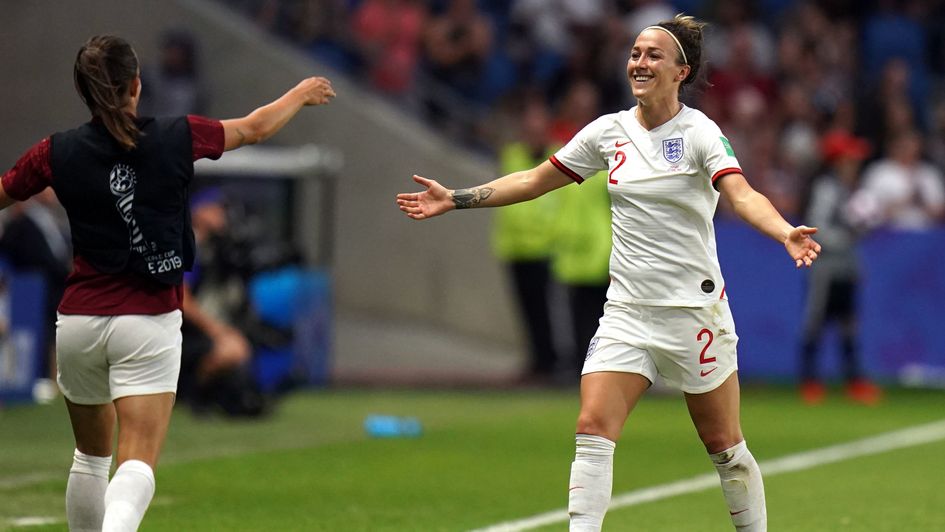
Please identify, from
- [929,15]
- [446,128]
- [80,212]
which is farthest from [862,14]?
[80,212]

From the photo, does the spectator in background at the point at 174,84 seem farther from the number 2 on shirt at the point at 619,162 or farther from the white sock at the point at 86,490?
the number 2 on shirt at the point at 619,162

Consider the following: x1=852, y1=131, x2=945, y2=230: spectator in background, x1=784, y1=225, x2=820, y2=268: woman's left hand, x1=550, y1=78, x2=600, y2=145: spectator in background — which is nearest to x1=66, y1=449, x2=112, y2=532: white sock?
x1=784, y1=225, x2=820, y2=268: woman's left hand

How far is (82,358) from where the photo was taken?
6.49 metres

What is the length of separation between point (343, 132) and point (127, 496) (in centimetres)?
1478

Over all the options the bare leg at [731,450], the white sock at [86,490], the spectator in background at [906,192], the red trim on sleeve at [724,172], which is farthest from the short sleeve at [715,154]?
Answer: the spectator in background at [906,192]

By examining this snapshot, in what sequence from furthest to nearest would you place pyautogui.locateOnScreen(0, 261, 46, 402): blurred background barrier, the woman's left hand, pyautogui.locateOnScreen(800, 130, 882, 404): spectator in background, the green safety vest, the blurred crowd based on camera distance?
the blurred crowd, the green safety vest, pyautogui.locateOnScreen(800, 130, 882, 404): spectator in background, pyautogui.locateOnScreen(0, 261, 46, 402): blurred background barrier, the woman's left hand

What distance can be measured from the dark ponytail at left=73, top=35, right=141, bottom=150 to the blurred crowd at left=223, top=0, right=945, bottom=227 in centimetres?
1323

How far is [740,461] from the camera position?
269 inches

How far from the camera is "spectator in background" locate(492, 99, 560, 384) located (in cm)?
1823

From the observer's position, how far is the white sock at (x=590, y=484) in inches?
257

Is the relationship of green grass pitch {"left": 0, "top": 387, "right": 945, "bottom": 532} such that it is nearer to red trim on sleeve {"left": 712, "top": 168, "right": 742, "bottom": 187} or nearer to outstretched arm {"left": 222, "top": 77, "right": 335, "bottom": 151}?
outstretched arm {"left": 222, "top": 77, "right": 335, "bottom": 151}

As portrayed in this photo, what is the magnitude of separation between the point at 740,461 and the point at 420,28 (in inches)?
586

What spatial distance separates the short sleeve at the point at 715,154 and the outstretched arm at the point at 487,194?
668 millimetres

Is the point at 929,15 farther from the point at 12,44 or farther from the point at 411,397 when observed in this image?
the point at 12,44
